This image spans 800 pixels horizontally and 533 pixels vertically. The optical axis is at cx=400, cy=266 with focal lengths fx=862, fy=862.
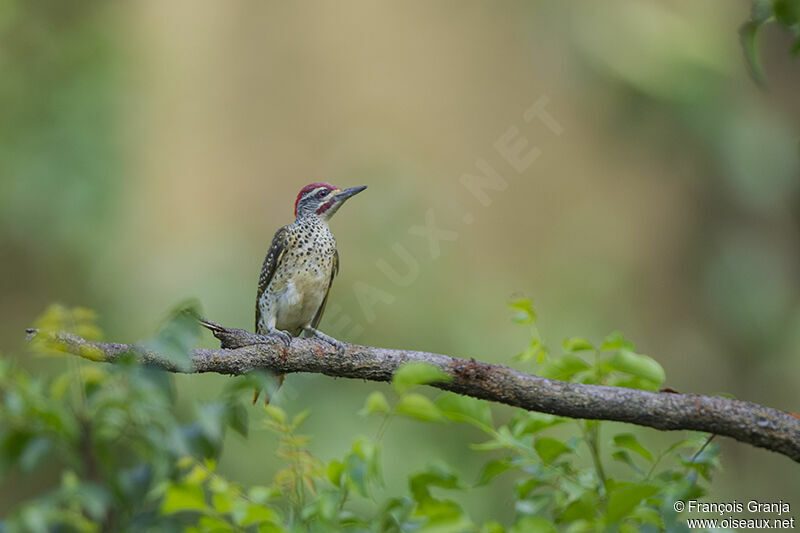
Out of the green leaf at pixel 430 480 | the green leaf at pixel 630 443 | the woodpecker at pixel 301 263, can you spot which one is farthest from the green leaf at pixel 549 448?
the woodpecker at pixel 301 263

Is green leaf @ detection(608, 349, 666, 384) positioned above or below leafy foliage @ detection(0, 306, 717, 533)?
above

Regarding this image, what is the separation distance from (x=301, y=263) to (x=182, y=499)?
2364 mm

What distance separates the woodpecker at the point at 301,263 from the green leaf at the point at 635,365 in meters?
2.09

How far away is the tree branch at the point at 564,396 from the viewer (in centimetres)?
159

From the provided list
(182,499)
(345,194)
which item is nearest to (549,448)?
(182,499)

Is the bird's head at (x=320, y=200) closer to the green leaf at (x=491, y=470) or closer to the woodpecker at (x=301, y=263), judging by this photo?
the woodpecker at (x=301, y=263)

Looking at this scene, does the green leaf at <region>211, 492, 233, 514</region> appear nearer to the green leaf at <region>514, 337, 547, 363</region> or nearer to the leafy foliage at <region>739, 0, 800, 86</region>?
the green leaf at <region>514, 337, 547, 363</region>

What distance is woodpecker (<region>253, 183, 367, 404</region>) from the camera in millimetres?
3521

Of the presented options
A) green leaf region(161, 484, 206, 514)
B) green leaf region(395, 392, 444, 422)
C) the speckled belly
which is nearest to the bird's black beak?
the speckled belly

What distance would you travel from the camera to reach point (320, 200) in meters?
3.56

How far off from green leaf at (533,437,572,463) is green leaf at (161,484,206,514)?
55cm

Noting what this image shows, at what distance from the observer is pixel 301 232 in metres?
3.56

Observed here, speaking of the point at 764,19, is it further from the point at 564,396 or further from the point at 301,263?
the point at 301,263

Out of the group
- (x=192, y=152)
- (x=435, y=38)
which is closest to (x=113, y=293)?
(x=192, y=152)
